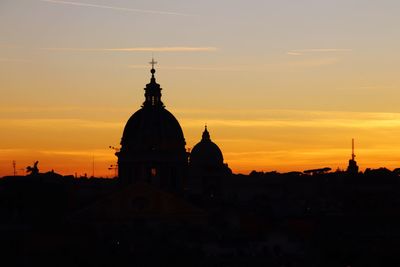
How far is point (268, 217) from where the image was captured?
144 metres

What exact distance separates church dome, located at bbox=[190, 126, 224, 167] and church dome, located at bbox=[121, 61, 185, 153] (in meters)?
24.4

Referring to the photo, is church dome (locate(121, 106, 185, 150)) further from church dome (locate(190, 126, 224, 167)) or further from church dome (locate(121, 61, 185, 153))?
church dome (locate(190, 126, 224, 167))

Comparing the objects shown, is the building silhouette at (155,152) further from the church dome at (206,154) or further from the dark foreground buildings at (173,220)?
the church dome at (206,154)

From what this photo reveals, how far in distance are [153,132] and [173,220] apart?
21944 millimetres

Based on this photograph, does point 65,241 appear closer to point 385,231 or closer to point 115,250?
point 115,250

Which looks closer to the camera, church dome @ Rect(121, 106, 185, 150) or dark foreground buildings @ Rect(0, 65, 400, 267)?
dark foreground buildings @ Rect(0, 65, 400, 267)

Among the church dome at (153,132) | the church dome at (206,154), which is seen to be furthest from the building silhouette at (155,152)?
the church dome at (206,154)

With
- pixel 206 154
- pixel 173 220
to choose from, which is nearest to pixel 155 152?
pixel 173 220

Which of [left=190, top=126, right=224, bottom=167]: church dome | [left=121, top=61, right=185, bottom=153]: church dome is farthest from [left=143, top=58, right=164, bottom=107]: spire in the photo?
[left=190, top=126, right=224, bottom=167]: church dome

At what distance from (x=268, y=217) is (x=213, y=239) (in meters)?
26.7

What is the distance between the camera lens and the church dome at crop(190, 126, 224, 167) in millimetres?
184625

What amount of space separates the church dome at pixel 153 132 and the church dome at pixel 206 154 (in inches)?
962

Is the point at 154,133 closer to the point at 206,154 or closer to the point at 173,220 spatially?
the point at 173,220

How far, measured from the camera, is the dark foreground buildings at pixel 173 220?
101 metres
